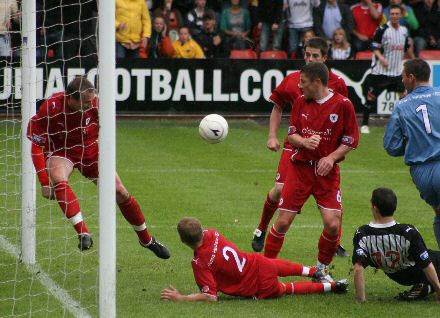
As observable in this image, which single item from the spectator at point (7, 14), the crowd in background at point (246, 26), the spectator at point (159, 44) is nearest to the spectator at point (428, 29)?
the crowd in background at point (246, 26)

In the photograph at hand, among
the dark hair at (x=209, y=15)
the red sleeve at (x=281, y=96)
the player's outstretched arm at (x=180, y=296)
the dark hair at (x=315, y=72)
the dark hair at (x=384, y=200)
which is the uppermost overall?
the dark hair at (x=315, y=72)

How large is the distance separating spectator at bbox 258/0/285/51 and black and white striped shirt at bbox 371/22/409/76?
2.91 meters

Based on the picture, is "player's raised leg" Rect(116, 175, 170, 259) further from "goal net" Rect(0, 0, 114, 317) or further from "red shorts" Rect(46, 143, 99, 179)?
"goal net" Rect(0, 0, 114, 317)

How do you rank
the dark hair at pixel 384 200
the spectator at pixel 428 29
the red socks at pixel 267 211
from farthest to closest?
the spectator at pixel 428 29 < the red socks at pixel 267 211 < the dark hair at pixel 384 200

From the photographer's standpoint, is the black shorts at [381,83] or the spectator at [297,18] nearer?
the black shorts at [381,83]

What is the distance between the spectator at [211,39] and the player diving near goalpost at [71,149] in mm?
12084

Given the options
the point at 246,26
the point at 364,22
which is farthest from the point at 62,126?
the point at 364,22

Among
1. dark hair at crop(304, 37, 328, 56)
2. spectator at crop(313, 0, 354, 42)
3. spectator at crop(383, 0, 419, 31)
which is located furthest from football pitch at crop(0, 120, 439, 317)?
spectator at crop(383, 0, 419, 31)

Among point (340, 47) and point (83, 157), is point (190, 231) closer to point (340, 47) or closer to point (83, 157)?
point (83, 157)

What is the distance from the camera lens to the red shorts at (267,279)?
8203 mm

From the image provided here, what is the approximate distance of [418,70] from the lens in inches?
332

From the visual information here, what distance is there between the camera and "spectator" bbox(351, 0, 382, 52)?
22656 millimetres

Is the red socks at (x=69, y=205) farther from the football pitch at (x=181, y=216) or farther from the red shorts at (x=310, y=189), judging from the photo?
the red shorts at (x=310, y=189)

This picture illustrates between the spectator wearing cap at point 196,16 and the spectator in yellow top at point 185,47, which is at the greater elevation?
the spectator wearing cap at point 196,16
